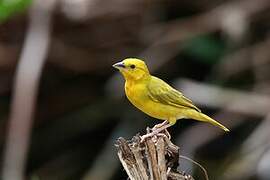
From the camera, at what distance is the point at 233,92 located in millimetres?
7055

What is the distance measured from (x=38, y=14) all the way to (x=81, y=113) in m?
1.30

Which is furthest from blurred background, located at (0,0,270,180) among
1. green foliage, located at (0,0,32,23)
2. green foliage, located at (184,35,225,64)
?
green foliage, located at (0,0,32,23)

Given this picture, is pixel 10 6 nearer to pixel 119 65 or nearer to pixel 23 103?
pixel 23 103

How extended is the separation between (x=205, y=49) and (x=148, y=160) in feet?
14.8

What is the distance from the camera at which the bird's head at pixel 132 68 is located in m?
3.32

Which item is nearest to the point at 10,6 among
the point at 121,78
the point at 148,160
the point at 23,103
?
the point at 23,103

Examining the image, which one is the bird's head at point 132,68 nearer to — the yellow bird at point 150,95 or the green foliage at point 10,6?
the yellow bird at point 150,95

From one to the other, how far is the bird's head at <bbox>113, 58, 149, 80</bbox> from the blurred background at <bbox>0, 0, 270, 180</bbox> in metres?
3.36

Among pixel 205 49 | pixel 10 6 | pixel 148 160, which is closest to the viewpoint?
pixel 148 160

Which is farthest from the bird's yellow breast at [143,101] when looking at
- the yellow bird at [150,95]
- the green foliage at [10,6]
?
the green foliage at [10,6]

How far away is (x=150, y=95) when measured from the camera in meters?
3.38

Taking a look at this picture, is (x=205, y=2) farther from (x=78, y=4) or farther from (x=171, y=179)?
(x=171, y=179)

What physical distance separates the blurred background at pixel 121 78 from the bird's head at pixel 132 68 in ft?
11.0

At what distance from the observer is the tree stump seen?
2988mm
